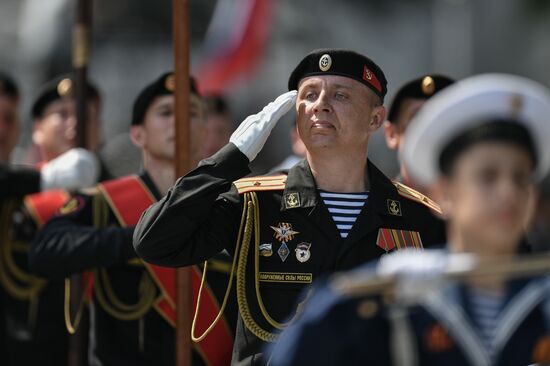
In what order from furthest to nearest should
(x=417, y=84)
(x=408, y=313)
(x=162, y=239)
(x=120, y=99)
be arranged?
(x=120, y=99) → (x=417, y=84) → (x=162, y=239) → (x=408, y=313)

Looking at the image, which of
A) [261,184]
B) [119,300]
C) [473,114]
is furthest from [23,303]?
[473,114]

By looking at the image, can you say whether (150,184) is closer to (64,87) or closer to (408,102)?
(408,102)

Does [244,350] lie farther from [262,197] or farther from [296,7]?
[296,7]

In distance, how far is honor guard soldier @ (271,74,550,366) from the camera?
2.99 metres

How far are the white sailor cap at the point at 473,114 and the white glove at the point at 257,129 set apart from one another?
4.93ft

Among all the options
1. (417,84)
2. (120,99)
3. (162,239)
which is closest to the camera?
(162,239)

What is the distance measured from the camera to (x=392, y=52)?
17.2 metres

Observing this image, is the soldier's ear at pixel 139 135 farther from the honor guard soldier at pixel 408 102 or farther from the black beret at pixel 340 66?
the black beret at pixel 340 66

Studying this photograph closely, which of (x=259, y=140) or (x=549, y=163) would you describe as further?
(x=259, y=140)

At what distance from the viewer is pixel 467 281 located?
9.98ft

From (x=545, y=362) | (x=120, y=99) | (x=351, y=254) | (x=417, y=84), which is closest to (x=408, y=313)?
(x=545, y=362)

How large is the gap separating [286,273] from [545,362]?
1498 millimetres

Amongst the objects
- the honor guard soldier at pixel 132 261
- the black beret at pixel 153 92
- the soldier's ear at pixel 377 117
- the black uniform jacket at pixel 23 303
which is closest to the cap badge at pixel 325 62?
the soldier's ear at pixel 377 117

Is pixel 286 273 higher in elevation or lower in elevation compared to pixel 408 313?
higher
